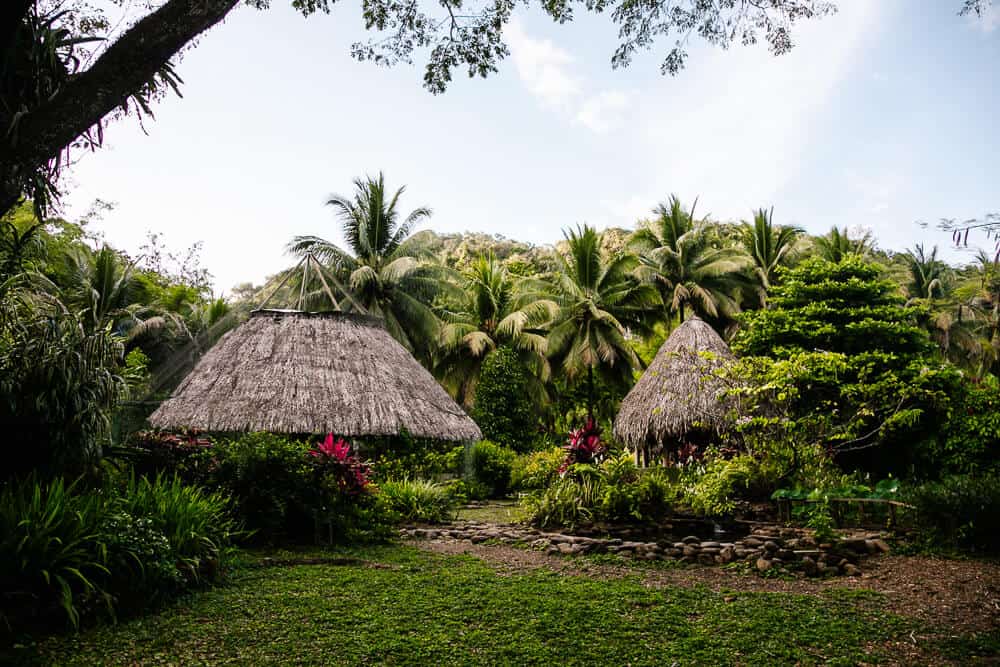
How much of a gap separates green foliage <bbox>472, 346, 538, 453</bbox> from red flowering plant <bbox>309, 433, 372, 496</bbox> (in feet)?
32.8

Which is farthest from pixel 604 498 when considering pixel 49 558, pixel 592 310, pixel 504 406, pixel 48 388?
pixel 592 310

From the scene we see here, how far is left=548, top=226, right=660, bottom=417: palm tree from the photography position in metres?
21.2

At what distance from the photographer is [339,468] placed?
312 inches

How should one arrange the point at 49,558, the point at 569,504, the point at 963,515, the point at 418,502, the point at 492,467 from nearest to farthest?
the point at 49,558, the point at 963,515, the point at 569,504, the point at 418,502, the point at 492,467

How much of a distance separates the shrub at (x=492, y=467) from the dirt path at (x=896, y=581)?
8292mm

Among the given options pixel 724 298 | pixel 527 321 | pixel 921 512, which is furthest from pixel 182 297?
pixel 921 512

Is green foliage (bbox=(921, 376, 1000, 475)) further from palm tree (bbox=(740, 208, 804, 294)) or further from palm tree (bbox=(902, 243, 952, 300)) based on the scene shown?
palm tree (bbox=(902, 243, 952, 300))

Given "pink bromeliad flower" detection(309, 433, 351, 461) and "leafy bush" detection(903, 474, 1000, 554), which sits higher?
"pink bromeliad flower" detection(309, 433, 351, 461)

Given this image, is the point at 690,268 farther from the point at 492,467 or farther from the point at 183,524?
the point at 183,524

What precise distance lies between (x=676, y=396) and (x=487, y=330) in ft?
31.3

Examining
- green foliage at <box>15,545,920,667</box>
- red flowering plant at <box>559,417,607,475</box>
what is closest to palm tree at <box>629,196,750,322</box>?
red flowering plant at <box>559,417,607,475</box>

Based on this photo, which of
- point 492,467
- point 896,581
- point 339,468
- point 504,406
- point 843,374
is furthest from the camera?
point 504,406

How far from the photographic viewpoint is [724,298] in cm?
2309

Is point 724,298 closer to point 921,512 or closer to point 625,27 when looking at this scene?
point 921,512
